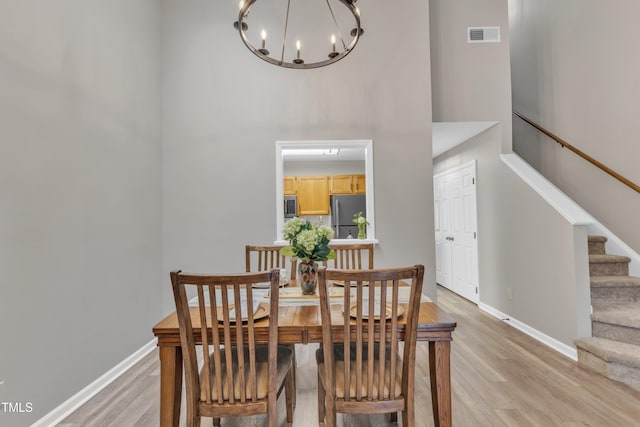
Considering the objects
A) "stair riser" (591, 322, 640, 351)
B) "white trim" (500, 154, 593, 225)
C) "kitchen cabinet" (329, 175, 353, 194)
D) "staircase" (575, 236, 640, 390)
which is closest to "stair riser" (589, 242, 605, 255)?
"staircase" (575, 236, 640, 390)

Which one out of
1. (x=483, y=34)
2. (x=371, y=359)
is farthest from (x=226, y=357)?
(x=483, y=34)

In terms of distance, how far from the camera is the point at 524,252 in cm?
363

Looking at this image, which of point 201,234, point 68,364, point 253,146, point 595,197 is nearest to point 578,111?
point 595,197

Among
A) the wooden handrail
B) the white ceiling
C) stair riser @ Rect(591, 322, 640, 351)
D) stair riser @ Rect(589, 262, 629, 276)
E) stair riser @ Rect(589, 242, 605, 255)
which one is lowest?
stair riser @ Rect(591, 322, 640, 351)

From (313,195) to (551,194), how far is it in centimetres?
401

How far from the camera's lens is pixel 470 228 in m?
→ 4.88

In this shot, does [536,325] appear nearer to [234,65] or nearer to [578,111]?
[578,111]

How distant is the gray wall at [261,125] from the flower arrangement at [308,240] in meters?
1.74

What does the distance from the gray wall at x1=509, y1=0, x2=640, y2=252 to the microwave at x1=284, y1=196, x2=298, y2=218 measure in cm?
374

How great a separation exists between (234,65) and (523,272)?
12.9 feet

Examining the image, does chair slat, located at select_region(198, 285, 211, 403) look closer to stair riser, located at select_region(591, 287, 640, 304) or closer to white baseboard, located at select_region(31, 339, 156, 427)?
white baseboard, located at select_region(31, 339, 156, 427)

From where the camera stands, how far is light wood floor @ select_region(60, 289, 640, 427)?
2027 millimetres

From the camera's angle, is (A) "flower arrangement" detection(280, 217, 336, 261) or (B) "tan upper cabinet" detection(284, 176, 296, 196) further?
(B) "tan upper cabinet" detection(284, 176, 296, 196)

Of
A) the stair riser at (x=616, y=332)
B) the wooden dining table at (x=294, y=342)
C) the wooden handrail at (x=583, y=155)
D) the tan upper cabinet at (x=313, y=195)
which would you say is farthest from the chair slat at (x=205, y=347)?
the tan upper cabinet at (x=313, y=195)
